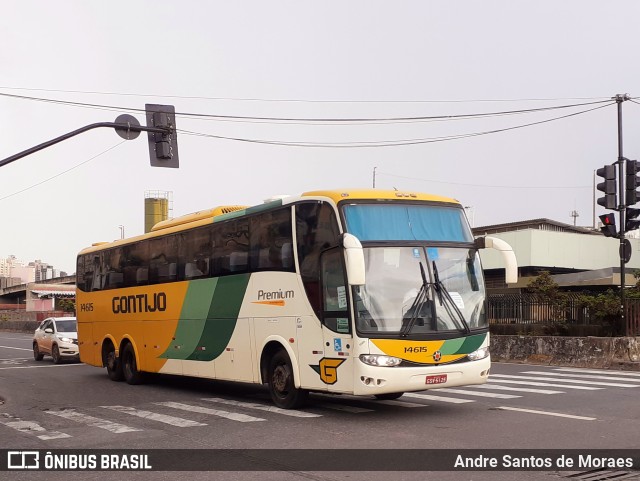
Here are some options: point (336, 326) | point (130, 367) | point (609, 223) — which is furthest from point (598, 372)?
point (130, 367)

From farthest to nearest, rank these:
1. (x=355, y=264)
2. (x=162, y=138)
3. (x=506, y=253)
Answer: (x=162, y=138) < (x=506, y=253) < (x=355, y=264)

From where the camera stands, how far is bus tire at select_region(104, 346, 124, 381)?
19.3m

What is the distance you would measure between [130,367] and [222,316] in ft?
17.2

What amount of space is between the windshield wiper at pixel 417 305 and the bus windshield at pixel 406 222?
631 mm

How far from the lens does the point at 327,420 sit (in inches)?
448

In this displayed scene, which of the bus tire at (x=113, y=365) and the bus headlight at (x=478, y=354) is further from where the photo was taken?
the bus tire at (x=113, y=365)

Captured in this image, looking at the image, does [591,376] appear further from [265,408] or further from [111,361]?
[111,361]

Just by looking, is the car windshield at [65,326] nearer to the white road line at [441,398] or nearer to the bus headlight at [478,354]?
the white road line at [441,398]

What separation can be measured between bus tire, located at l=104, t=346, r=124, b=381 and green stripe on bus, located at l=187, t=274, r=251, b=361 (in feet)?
15.1

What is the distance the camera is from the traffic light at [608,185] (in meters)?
20.0

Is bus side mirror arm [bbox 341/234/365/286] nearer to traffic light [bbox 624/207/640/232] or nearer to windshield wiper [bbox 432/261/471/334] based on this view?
windshield wiper [bbox 432/261/471/334]

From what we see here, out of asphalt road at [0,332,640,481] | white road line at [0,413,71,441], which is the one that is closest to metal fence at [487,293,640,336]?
asphalt road at [0,332,640,481]

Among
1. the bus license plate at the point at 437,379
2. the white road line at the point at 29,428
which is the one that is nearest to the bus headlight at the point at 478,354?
the bus license plate at the point at 437,379

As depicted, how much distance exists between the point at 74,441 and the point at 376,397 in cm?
595
